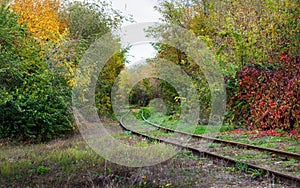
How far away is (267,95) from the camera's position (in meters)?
13.6

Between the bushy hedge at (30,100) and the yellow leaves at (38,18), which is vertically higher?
the yellow leaves at (38,18)

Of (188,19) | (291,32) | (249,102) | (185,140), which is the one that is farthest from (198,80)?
(188,19)

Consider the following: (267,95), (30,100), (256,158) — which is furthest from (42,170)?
(267,95)

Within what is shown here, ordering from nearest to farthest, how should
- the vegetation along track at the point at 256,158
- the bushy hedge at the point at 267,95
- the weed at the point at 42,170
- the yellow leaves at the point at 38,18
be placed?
the vegetation along track at the point at 256,158 → the weed at the point at 42,170 → the bushy hedge at the point at 267,95 → the yellow leaves at the point at 38,18

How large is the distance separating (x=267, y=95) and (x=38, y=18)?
12095 mm

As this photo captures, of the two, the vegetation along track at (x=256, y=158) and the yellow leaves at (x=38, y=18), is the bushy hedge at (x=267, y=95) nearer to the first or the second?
the vegetation along track at (x=256, y=158)

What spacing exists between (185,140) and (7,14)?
6923 millimetres

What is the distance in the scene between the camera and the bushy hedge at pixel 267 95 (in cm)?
1236

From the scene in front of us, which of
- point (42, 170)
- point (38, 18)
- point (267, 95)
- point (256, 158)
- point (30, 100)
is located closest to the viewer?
point (42, 170)

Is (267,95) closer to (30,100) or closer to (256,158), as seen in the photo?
(256,158)

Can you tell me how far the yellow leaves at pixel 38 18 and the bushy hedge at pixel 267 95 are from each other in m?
8.47

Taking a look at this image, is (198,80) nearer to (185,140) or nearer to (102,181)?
(185,140)

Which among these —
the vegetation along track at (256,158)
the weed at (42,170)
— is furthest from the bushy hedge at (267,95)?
the weed at (42,170)

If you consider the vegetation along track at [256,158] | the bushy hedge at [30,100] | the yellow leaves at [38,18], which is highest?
the yellow leaves at [38,18]
